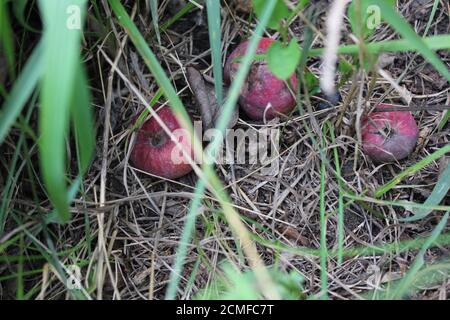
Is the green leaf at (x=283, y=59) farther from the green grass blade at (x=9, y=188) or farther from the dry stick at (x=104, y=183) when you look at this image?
the green grass blade at (x=9, y=188)

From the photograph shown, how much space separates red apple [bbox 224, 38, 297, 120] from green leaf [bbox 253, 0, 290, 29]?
0.24m

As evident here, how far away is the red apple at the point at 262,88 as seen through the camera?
1378 mm

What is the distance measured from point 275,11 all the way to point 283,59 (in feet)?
0.39

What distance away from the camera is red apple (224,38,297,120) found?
1378 millimetres

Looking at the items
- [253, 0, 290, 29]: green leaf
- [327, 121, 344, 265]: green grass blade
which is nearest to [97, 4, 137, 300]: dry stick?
[253, 0, 290, 29]: green leaf

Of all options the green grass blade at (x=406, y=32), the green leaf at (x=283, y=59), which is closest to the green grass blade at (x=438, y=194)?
the green grass blade at (x=406, y=32)

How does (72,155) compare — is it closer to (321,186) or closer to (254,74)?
(254,74)

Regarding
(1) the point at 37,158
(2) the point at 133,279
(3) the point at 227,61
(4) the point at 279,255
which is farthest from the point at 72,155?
(4) the point at 279,255

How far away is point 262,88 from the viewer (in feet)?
4.52

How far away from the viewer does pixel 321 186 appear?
4.24ft

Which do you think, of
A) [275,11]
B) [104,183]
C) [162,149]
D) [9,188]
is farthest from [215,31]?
[9,188]

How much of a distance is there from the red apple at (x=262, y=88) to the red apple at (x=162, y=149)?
208mm

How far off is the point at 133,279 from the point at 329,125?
683mm

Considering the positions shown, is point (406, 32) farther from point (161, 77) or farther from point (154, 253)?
point (154, 253)
